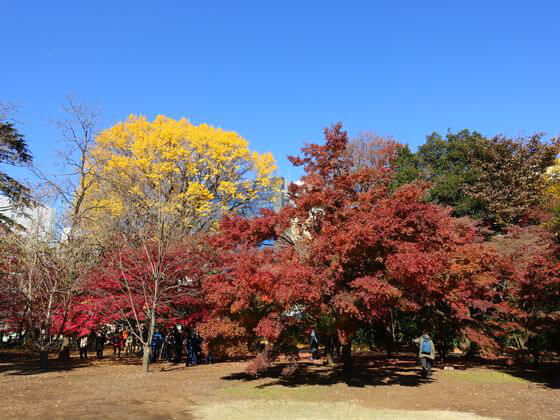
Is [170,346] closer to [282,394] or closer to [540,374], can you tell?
[282,394]

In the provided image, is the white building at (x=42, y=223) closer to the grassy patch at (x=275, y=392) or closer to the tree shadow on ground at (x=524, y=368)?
the grassy patch at (x=275, y=392)

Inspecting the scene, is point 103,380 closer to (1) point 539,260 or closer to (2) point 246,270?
(2) point 246,270

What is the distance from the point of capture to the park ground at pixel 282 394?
8914 millimetres

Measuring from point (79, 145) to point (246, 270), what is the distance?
15.2m

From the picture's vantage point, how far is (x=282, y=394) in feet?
36.1

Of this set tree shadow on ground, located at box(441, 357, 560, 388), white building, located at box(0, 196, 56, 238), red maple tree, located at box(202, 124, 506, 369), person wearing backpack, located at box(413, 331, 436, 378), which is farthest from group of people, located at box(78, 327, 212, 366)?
tree shadow on ground, located at box(441, 357, 560, 388)

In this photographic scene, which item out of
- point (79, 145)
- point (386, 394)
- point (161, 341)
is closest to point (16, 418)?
point (386, 394)

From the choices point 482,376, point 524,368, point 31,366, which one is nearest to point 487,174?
point 524,368

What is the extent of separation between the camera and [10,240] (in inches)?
616

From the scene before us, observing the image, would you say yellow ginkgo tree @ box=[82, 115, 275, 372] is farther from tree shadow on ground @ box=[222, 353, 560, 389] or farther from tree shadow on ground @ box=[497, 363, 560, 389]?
tree shadow on ground @ box=[497, 363, 560, 389]

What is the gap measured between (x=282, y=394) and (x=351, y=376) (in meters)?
3.01

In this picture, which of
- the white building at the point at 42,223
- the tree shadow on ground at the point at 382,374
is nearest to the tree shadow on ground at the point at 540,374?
the tree shadow on ground at the point at 382,374

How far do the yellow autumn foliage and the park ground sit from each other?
34.1 feet

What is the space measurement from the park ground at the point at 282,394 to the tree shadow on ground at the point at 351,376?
0.03m
